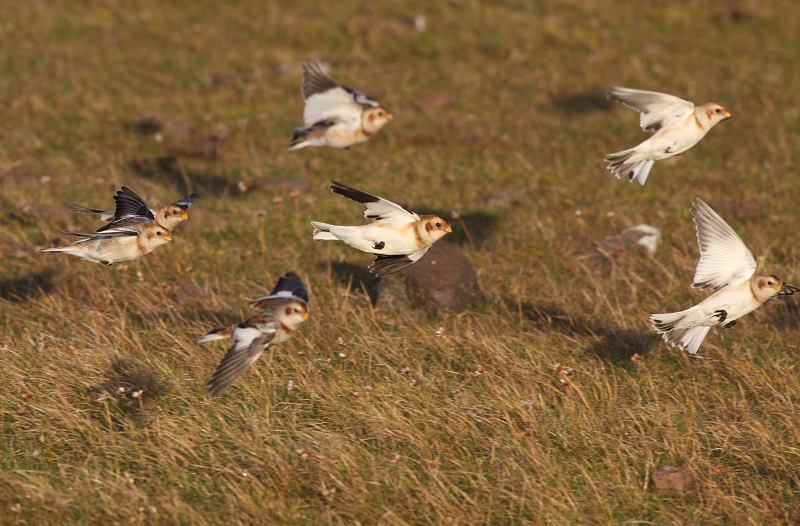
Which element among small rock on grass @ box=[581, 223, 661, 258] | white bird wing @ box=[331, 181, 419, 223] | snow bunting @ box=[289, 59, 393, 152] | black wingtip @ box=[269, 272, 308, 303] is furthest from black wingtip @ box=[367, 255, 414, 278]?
small rock on grass @ box=[581, 223, 661, 258]

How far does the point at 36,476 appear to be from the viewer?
640cm

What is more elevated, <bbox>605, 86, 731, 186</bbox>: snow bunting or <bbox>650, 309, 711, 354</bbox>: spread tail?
<bbox>605, 86, 731, 186</bbox>: snow bunting

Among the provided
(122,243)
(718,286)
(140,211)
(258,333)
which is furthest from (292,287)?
(718,286)

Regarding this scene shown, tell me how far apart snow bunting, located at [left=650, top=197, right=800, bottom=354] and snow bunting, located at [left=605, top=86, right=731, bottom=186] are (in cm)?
147

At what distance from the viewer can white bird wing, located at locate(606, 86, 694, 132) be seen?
905 cm

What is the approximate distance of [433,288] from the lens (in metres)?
9.55

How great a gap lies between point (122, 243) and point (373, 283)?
3330mm

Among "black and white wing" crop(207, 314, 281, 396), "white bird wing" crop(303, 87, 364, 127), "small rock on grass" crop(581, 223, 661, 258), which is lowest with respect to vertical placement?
"small rock on grass" crop(581, 223, 661, 258)

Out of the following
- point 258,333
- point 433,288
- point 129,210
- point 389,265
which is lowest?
point 433,288

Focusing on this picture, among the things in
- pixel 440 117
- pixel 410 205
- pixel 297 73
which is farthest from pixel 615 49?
pixel 410 205

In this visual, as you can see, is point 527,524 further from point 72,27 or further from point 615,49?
point 72,27

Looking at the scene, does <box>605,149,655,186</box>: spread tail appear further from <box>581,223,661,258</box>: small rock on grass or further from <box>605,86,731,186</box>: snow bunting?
<box>581,223,661,258</box>: small rock on grass

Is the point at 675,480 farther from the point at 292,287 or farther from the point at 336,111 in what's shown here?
the point at 336,111

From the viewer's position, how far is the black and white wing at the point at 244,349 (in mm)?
5926
